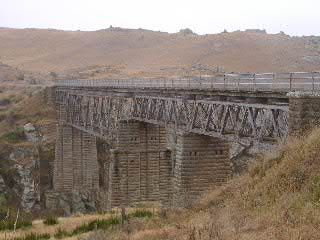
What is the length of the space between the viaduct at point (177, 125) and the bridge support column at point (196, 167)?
5 cm

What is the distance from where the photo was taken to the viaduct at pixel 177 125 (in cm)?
2073

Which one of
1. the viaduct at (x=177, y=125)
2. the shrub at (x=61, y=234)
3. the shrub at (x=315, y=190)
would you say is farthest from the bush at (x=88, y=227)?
the shrub at (x=315, y=190)

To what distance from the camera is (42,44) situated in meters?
181

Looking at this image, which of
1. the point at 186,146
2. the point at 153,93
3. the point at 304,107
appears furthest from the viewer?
the point at 153,93

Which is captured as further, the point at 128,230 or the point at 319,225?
the point at 128,230

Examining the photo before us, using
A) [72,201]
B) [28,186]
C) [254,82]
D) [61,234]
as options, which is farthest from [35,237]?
[28,186]

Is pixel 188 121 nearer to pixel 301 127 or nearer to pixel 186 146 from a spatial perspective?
pixel 186 146

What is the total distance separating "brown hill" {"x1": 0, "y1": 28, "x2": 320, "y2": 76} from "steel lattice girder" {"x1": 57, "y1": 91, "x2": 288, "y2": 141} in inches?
2438

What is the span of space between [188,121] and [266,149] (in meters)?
8.26

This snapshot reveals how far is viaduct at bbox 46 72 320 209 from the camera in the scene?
2073 centimetres

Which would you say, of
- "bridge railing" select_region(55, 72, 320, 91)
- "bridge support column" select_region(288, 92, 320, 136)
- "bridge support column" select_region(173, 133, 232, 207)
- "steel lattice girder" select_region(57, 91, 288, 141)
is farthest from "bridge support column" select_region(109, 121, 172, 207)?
"bridge support column" select_region(288, 92, 320, 136)

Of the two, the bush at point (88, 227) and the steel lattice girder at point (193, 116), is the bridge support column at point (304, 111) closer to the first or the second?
the steel lattice girder at point (193, 116)

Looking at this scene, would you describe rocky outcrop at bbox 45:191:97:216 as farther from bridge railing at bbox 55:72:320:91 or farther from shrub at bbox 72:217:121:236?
shrub at bbox 72:217:121:236

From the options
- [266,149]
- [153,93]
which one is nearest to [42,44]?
[153,93]
